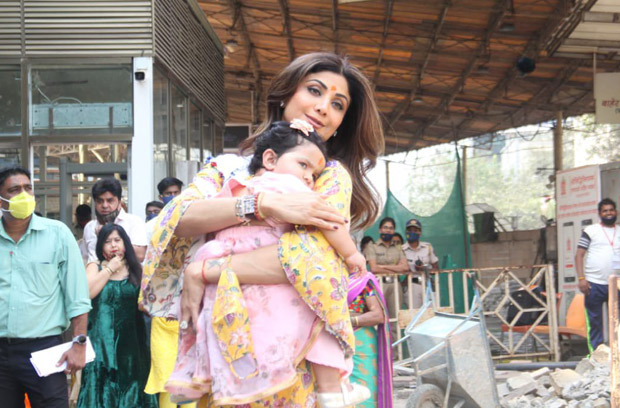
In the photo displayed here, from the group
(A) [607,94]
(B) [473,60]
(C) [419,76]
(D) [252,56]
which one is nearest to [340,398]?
(A) [607,94]

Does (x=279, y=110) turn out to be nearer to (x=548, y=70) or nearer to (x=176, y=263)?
(x=176, y=263)

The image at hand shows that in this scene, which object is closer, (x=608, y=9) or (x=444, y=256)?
(x=608, y=9)

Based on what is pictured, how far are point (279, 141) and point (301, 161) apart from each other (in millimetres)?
85

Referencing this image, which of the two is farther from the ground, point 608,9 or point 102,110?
point 608,9

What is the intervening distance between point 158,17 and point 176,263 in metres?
8.18

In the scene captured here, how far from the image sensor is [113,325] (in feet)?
18.7

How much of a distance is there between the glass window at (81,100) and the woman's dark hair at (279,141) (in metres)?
7.62

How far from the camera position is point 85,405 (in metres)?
5.64

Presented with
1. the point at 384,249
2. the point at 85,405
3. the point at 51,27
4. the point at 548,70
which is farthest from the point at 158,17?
the point at 548,70

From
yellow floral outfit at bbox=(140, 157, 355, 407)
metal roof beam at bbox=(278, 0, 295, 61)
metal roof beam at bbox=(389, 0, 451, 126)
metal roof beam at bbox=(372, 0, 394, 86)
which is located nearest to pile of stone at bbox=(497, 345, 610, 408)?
yellow floral outfit at bbox=(140, 157, 355, 407)

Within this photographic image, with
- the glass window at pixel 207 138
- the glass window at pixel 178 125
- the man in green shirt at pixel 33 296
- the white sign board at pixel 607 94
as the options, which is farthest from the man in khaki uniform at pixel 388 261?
the man in green shirt at pixel 33 296

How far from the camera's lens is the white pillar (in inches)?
380

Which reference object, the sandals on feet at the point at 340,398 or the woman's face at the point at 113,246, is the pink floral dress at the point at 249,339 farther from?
the woman's face at the point at 113,246

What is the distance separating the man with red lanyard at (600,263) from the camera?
9.66 meters
